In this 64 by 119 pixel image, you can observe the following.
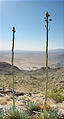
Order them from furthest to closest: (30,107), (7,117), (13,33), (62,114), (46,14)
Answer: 1. (30,107)
2. (62,114)
3. (7,117)
4. (13,33)
5. (46,14)

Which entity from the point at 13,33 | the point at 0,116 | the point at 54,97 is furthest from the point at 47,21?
the point at 54,97

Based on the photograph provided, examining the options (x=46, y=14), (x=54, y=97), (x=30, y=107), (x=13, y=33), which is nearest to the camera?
(x=46, y=14)

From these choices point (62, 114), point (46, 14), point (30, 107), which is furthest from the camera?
point (30, 107)

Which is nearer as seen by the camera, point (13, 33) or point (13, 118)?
point (13, 33)

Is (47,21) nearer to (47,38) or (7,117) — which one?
(47,38)

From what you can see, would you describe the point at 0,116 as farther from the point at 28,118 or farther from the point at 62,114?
the point at 62,114

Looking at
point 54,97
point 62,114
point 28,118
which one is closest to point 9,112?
point 28,118

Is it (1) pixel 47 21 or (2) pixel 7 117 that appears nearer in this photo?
(1) pixel 47 21

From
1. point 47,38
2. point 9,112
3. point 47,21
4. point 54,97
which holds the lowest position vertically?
point 54,97

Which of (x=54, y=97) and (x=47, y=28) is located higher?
(x=47, y=28)
